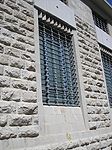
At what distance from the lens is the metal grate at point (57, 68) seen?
3.93 meters

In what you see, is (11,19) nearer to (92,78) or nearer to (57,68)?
(57,68)

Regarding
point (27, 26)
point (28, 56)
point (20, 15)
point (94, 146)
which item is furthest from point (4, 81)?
point (94, 146)

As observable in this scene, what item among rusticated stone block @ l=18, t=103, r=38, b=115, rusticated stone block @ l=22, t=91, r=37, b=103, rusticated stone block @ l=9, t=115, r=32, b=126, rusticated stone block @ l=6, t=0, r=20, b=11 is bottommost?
rusticated stone block @ l=9, t=115, r=32, b=126

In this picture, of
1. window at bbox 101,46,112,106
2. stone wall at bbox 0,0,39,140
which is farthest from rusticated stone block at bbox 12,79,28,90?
window at bbox 101,46,112,106

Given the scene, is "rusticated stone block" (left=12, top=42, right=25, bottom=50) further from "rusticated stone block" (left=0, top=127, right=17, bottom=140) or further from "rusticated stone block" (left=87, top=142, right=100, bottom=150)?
"rusticated stone block" (left=87, top=142, right=100, bottom=150)

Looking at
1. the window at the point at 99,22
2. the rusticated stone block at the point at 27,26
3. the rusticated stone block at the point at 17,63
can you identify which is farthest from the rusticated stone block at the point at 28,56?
the window at the point at 99,22

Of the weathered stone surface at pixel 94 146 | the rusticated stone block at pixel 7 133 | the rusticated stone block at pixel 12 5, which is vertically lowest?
the weathered stone surface at pixel 94 146

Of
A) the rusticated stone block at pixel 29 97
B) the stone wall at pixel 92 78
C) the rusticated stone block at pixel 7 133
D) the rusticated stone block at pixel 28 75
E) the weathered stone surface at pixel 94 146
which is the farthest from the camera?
the stone wall at pixel 92 78

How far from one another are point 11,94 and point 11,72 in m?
0.37

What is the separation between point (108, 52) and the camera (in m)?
6.80

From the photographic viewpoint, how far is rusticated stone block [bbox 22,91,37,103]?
3.12 meters

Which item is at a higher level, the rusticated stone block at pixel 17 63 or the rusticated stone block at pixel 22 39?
the rusticated stone block at pixel 22 39

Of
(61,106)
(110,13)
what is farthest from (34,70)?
(110,13)

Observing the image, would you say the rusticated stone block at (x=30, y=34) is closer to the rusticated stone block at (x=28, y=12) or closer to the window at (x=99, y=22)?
the rusticated stone block at (x=28, y=12)
